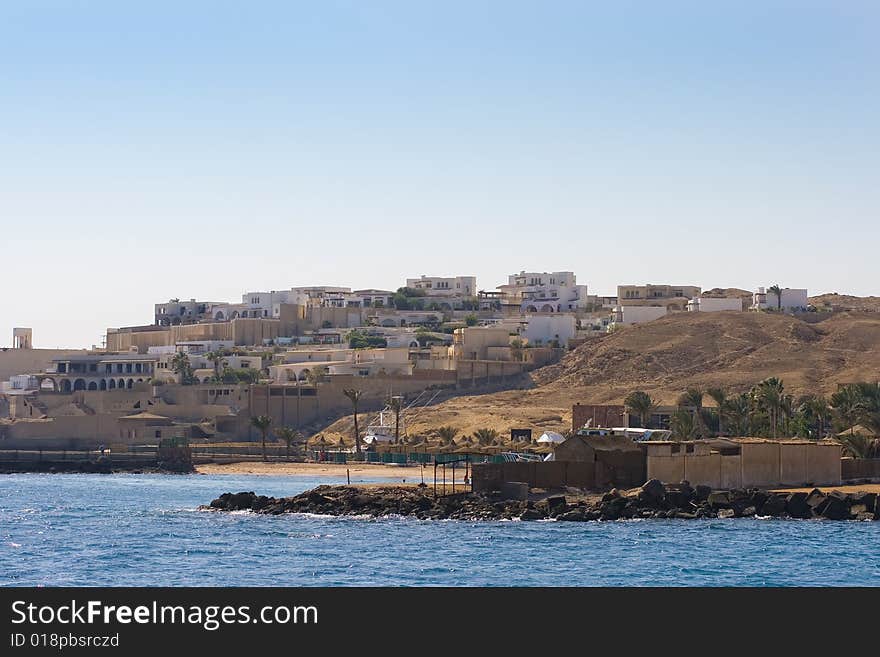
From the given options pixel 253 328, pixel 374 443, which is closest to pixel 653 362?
pixel 374 443

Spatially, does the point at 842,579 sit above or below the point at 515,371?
below

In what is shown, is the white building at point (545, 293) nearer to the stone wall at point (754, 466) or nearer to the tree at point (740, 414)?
the tree at point (740, 414)

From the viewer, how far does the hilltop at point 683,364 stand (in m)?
108

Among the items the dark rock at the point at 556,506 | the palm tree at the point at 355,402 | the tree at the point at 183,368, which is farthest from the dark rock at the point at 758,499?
the tree at the point at 183,368

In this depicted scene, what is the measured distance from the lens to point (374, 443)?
328 ft

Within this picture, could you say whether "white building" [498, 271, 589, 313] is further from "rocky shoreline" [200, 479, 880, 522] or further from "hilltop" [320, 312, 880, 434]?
"rocky shoreline" [200, 479, 880, 522]

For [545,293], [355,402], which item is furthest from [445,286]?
[355,402]

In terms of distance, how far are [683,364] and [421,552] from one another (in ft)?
257

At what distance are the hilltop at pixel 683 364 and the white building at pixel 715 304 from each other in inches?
168

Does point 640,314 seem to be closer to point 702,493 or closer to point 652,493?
point 702,493

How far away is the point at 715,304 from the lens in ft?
447
